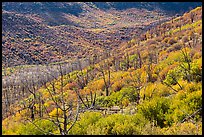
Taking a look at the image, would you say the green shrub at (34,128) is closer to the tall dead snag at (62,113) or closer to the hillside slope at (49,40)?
the tall dead snag at (62,113)

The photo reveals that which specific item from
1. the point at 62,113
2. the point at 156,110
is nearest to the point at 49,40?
the point at 62,113

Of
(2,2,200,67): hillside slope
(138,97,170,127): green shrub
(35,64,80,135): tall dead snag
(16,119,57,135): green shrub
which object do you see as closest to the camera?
(35,64,80,135): tall dead snag

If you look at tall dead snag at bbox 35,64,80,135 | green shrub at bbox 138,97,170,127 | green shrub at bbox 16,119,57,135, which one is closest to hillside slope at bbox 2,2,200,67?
tall dead snag at bbox 35,64,80,135

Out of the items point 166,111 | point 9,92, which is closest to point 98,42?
point 9,92

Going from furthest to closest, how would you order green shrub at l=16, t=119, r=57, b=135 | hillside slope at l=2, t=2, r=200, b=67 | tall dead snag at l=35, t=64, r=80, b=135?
hillside slope at l=2, t=2, r=200, b=67 → green shrub at l=16, t=119, r=57, b=135 → tall dead snag at l=35, t=64, r=80, b=135

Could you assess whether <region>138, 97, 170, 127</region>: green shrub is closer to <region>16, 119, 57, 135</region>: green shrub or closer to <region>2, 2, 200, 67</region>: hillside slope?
<region>16, 119, 57, 135</region>: green shrub

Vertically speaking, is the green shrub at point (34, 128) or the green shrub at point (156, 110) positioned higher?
the green shrub at point (156, 110)

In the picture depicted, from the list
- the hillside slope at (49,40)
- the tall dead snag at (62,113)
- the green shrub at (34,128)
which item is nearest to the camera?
the tall dead snag at (62,113)

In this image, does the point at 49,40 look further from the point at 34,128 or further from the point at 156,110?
the point at 34,128

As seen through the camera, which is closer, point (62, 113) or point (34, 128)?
point (34, 128)

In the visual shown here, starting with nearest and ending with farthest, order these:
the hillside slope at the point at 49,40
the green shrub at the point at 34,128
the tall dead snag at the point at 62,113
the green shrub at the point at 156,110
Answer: the tall dead snag at the point at 62,113 < the green shrub at the point at 34,128 < the green shrub at the point at 156,110 < the hillside slope at the point at 49,40

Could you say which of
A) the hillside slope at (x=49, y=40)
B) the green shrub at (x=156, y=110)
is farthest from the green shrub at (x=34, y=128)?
the hillside slope at (x=49, y=40)
